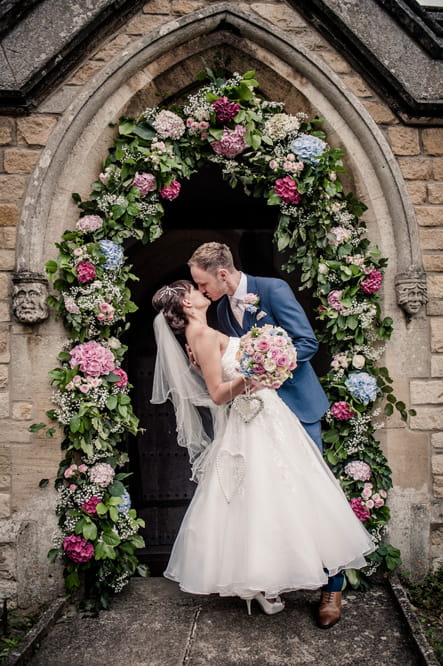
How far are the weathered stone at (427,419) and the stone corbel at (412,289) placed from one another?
72cm

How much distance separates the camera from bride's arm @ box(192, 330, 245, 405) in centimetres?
324

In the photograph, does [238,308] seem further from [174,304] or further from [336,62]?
[336,62]

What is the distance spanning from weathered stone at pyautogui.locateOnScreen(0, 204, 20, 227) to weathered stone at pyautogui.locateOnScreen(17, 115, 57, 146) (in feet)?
1.50

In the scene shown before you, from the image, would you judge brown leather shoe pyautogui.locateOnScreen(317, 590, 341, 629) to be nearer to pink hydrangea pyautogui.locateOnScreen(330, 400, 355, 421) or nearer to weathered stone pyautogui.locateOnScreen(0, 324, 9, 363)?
pink hydrangea pyautogui.locateOnScreen(330, 400, 355, 421)

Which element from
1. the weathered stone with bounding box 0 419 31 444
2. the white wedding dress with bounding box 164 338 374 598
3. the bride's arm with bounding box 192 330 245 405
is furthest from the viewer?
the weathered stone with bounding box 0 419 31 444

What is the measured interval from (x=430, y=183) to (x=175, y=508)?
185 inches

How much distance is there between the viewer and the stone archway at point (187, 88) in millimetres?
3875

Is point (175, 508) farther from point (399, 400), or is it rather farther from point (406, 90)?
point (406, 90)

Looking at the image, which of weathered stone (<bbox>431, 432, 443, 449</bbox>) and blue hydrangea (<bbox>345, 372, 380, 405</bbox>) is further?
weathered stone (<bbox>431, 432, 443, 449</bbox>)

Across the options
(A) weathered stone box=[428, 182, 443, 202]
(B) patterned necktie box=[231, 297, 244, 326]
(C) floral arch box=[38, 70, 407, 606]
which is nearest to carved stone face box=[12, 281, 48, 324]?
(C) floral arch box=[38, 70, 407, 606]

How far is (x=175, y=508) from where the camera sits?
6.80 metres

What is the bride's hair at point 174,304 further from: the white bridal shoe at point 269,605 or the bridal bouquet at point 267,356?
the white bridal shoe at point 269,605

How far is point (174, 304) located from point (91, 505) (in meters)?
1.48

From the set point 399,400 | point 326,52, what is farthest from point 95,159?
point 399,400
